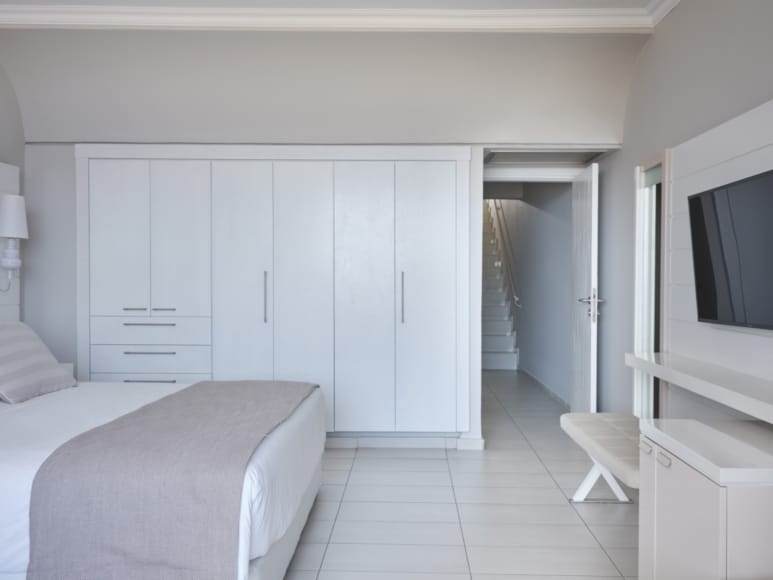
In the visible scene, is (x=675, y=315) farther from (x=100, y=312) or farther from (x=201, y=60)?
(x=100, y=312)

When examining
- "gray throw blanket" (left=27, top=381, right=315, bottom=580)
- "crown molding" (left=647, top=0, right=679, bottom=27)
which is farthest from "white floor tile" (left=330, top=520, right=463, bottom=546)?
"crown molding" (left=647, top=0, right=679, bottom=27)

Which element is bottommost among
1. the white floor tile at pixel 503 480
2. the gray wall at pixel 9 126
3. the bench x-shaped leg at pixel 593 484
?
the white floor tile at pixel 503 480

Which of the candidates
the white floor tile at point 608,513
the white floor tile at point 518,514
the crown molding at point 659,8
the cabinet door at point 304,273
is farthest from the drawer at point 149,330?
the crown molding at point 659,8

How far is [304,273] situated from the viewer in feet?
13.7

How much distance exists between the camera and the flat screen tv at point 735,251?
7.01ft

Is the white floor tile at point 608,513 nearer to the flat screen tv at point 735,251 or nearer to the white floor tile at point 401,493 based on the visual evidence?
the white floor tile at point 401,493

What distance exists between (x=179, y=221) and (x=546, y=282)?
3978 mm

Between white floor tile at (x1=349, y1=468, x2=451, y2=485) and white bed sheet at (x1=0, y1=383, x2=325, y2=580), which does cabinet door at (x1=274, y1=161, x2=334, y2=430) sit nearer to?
white floor tile at (x1=349, y1=468, x2=451, y2=485)

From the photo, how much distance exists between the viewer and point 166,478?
171cm

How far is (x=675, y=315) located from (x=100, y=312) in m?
3.93

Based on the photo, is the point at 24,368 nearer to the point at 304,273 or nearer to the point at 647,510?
the point at 304,273

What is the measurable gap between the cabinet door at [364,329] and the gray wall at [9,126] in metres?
2.41

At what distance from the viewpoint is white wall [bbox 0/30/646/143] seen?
3.89m

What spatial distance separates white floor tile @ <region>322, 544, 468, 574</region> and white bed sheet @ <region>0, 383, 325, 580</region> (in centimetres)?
39
